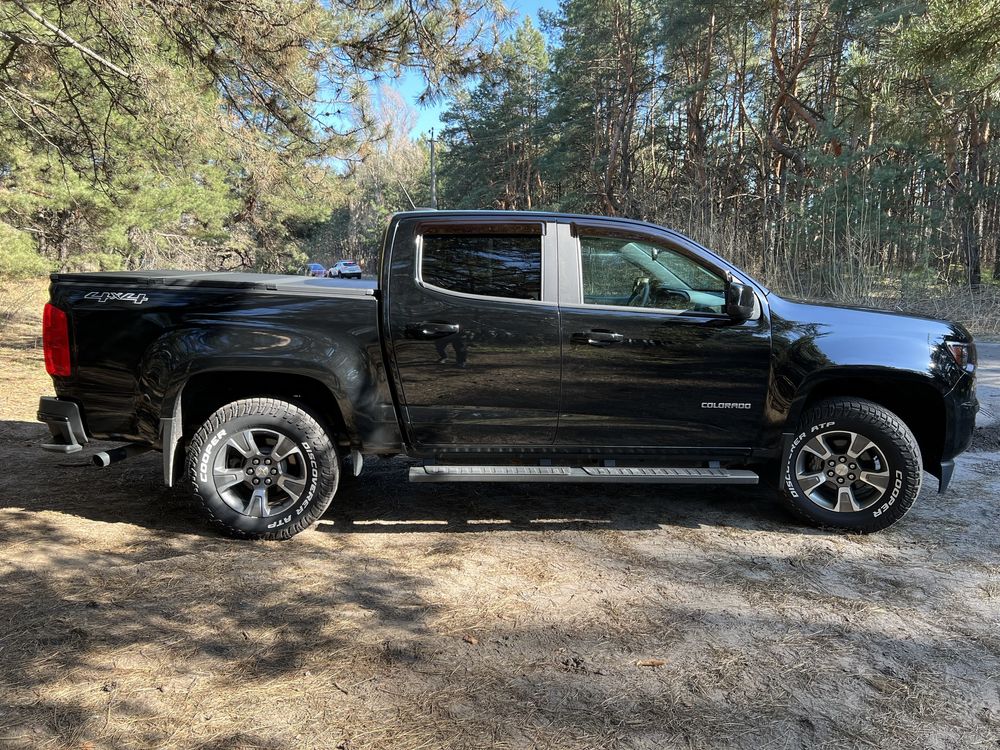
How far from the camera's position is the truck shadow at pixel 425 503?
4340 mm

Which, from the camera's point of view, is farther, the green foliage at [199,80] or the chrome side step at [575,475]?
the green foliage at [199,80]

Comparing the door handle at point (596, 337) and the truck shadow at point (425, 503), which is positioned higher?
the door handle at point (596, 337)

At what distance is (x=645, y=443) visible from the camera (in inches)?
165

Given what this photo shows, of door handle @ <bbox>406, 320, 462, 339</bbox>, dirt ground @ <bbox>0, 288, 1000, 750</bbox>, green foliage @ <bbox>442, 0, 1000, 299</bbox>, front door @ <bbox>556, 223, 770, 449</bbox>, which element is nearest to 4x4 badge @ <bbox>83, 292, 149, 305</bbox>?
dirt ground @ <bbox>0, 288, 1000, 750</bbox>

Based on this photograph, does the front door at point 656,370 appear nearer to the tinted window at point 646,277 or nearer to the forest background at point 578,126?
the tinted window at point 646,277

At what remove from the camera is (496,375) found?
405cm

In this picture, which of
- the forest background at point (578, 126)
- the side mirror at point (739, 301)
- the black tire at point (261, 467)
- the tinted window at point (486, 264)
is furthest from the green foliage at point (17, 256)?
the side mirror at point (739, 301)

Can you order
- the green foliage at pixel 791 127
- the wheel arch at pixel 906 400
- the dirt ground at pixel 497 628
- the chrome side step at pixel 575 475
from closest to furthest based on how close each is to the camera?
the dirt ground at pixel 497 628, the chrome side step at pixel 575 475, the wheel arch at pixel 906 400, the green foliage at pixel 791 127

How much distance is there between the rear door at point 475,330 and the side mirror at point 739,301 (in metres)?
1.05

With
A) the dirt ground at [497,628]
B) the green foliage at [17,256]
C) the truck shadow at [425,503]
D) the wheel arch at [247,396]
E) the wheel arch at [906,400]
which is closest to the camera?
the dirt ground at [497,628]

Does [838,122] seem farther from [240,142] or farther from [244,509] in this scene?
[244,509]

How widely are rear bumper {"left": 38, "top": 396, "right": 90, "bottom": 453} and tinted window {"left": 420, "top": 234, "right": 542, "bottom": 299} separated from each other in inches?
89.1

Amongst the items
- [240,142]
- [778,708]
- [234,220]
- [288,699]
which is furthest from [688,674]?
[234,220]

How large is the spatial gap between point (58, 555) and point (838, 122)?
20156mm
